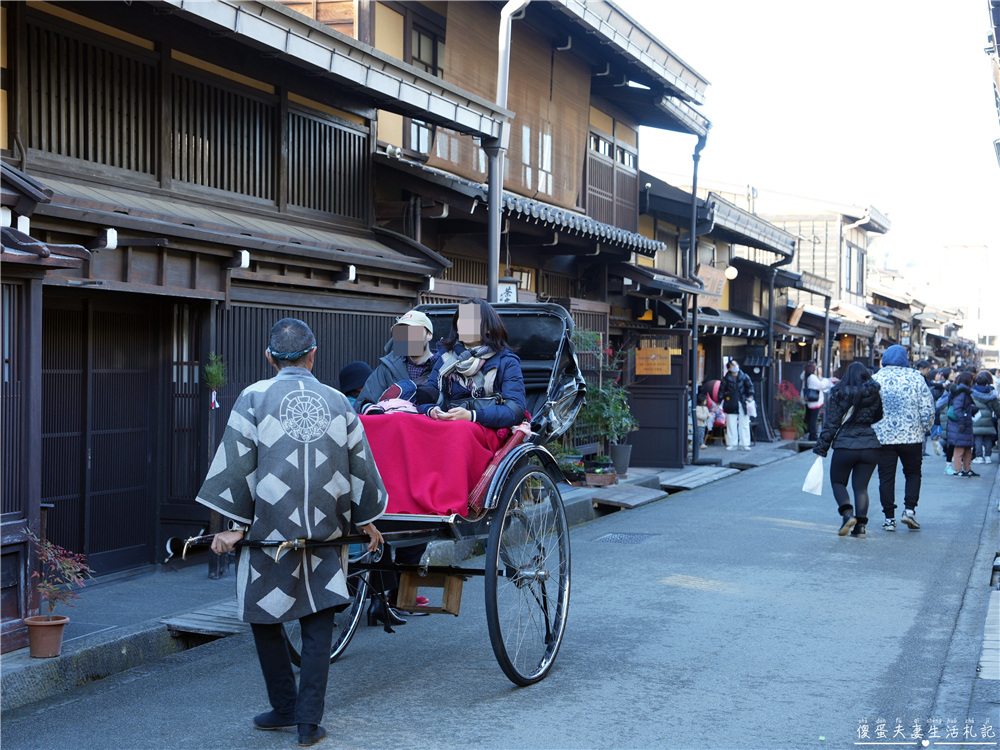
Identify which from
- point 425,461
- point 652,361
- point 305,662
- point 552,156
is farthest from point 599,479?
point 305,662

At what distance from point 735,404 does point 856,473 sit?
11007mm

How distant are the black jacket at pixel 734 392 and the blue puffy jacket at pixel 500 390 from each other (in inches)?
639

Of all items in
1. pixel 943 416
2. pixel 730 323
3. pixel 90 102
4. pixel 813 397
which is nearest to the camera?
pixel 90 102

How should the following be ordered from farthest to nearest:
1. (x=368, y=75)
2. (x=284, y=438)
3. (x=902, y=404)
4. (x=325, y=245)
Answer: (x=902, y=404), (x=325, y=245), (x=368, y=75), (x=284, y=438)

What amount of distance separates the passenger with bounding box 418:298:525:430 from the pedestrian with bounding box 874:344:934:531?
612 cm

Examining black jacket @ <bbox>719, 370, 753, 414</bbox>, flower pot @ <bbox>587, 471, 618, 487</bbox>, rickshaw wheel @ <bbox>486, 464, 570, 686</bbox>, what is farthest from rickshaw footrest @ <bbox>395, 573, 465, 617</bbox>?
black jacket @ <bbox>719, 370, 753, 414</bbox>

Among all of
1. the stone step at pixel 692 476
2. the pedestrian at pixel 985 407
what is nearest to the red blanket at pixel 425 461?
the stone step at pixel 692 476

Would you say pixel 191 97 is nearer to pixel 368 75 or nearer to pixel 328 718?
pixel 368 75

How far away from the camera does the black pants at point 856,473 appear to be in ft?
34.2

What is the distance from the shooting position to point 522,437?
574 centimetres

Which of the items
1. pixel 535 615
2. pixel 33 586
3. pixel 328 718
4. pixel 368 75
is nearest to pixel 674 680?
pixel 535 615

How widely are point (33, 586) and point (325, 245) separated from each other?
4.56 meters

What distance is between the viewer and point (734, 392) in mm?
21578

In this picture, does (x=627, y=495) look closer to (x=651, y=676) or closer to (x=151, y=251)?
(x=151, y=251)
